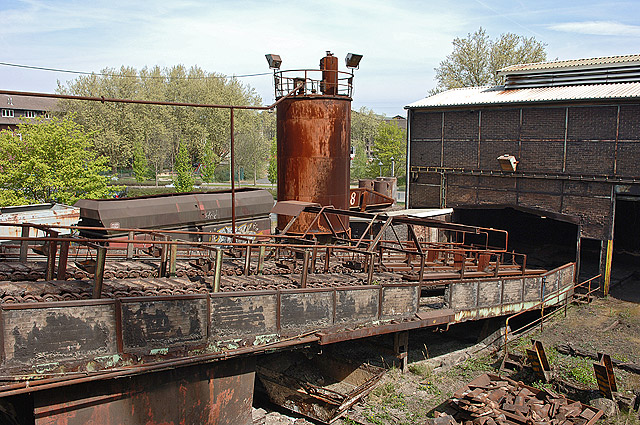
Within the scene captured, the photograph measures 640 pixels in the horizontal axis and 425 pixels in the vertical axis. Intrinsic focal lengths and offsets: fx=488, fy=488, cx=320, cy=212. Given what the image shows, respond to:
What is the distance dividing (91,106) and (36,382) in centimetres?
4622

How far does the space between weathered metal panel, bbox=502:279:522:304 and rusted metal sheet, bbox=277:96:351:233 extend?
5277 millimetres

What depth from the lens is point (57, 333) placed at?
18.9 ft

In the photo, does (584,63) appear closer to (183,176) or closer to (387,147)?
(387,147)

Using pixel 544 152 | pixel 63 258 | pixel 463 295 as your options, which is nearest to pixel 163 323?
pixel 63 258

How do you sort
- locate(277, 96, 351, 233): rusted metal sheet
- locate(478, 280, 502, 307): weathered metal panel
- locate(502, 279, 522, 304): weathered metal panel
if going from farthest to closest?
1. locate(277, 96, 351, 233): rusted metal sheet
2. locate(502, 279, 522, 304): weathered metal panel
3. locate(478, 280, 502, 307): weathered metal panel

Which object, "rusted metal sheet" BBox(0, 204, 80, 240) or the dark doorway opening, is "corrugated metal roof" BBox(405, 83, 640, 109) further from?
"rusted metal sheet" BBox(0, 204, 80, 240)

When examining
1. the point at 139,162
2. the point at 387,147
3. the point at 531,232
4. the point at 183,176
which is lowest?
the point at 531,232

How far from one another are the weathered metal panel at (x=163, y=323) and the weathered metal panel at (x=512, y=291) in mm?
8496

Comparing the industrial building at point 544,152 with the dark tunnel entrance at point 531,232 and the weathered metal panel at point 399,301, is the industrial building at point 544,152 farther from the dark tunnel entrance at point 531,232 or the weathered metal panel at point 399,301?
the weathered metal panel at point 399,301

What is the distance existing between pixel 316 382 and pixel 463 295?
395 cm

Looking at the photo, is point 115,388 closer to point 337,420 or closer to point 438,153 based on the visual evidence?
point 337,420

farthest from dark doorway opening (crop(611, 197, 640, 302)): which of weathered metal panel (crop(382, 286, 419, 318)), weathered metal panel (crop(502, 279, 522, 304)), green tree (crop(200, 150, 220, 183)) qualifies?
green tree (crop(200, 150, 220, 183))

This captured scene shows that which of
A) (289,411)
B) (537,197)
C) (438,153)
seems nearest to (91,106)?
(438,153)

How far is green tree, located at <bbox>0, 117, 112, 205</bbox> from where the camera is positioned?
75.7ft
